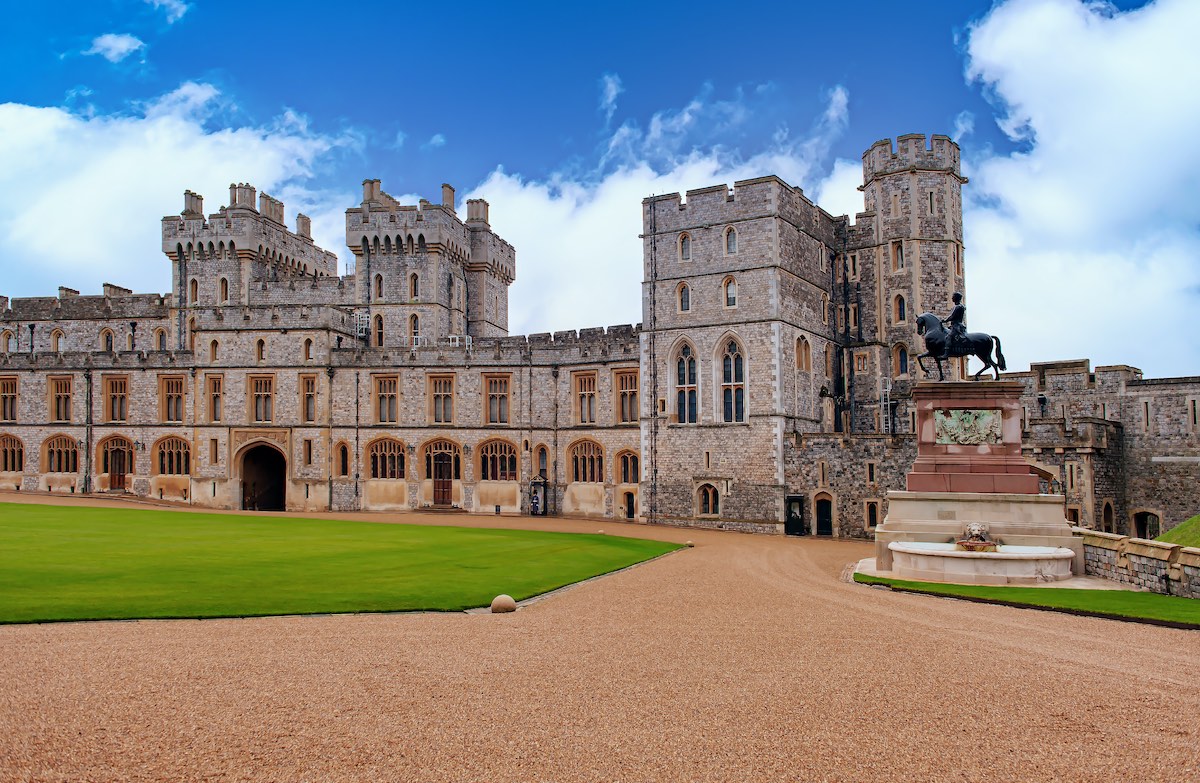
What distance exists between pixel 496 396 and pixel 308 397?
965 cm

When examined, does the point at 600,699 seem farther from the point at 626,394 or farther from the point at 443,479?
the point at 443,479

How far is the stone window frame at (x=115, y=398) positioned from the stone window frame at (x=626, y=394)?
85.7 feet

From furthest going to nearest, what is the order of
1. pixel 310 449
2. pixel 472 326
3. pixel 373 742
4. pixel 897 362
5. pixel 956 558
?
pixel 472 326 → pixel 310 449 → pixel 897 362 → pixel 956 558 → pixel 373 742

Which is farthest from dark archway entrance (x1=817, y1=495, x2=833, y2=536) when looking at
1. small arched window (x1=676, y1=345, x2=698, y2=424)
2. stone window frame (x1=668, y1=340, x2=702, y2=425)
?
small arched window (x1=676, y1=345, x2=698, y2=424)

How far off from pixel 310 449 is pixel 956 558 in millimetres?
33730

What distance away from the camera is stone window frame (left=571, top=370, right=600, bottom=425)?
A: 1612 inches

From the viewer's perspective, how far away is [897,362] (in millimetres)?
39562

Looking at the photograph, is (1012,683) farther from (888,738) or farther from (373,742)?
(373,742)

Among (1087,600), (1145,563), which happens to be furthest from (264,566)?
(1145,563)

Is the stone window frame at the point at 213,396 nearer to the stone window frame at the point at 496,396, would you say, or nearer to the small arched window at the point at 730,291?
the stone window frame at the point at 496,396

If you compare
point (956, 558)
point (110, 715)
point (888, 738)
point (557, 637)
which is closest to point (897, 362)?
point (956, 558)

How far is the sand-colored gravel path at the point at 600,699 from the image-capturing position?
280 inches

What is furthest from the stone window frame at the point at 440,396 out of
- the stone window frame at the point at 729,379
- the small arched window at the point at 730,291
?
the small arched window at the point at 730,291

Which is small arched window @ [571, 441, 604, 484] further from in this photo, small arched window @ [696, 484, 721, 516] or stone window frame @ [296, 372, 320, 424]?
stone window frame @ [296, 372, 320, 424]
